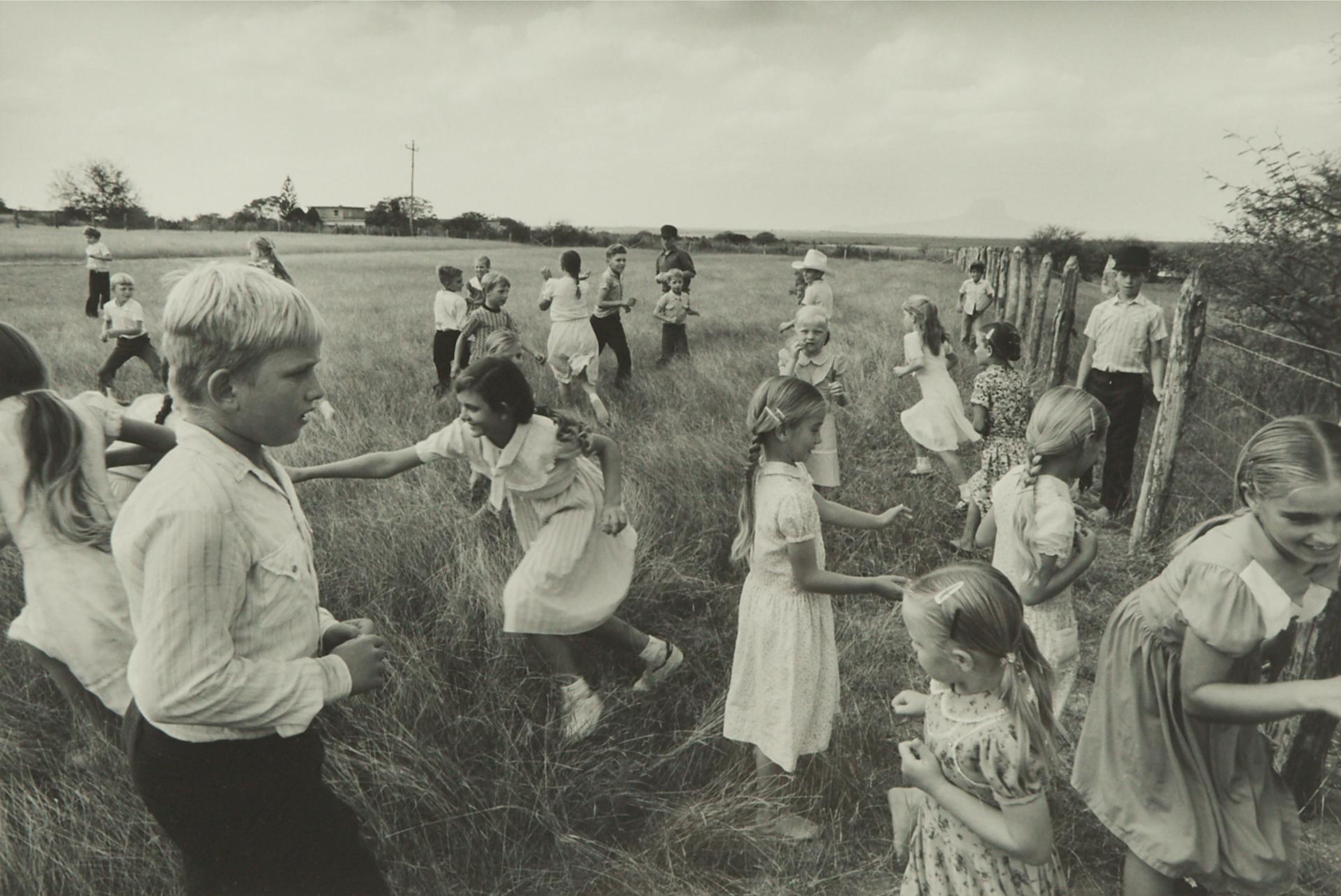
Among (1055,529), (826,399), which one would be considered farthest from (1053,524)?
(826,399)

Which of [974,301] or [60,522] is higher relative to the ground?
[974,301]

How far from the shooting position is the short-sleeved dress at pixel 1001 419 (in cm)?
448

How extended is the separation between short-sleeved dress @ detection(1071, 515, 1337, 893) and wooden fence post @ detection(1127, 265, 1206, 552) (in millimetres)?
3249

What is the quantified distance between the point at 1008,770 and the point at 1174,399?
3.94m

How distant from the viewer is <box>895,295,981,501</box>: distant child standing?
5281 mm

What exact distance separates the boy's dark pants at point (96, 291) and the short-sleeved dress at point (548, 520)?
9035mm

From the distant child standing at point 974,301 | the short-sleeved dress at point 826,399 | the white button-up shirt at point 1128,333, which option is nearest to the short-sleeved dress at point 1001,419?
the short-sleeved dress at point 826,399

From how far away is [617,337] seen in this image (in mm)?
8211

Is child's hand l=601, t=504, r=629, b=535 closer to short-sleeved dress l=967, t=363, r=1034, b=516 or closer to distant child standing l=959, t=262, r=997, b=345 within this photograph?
short-sleeved dress l=967, t=363, r=1034, b=516

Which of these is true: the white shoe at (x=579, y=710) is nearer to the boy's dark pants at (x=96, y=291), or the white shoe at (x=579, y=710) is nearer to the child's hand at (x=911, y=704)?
the child's hand at (x=911, y=704)

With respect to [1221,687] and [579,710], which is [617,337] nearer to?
[579,710]

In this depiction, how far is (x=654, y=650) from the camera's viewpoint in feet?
9.91

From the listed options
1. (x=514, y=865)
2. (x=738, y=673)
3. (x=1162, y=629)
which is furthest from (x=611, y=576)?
(x=1162, y=629)

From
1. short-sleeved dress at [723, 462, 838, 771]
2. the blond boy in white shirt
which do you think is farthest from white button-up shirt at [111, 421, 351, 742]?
short-sleeved dress at [723, 462, 838, 771]
